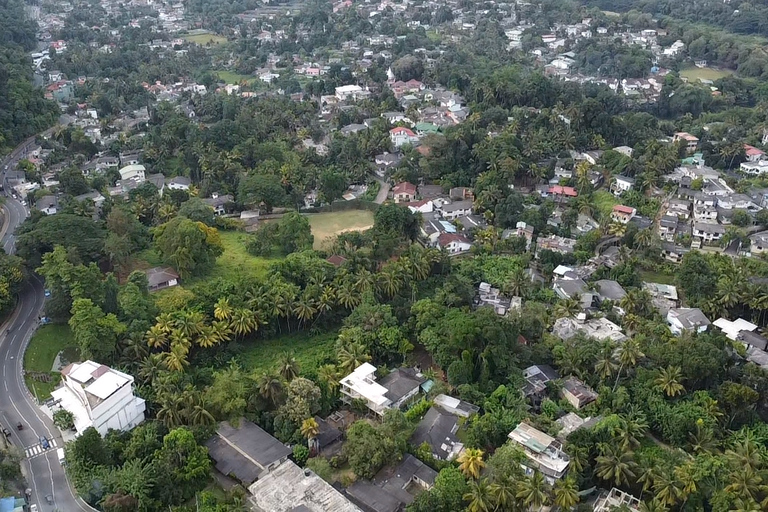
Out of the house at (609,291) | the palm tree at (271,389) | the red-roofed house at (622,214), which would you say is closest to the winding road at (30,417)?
the palm tree at (271,389)

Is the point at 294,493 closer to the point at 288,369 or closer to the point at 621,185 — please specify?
the point at 288,369

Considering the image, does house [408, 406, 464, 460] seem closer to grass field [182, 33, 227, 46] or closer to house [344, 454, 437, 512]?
house [344, 454, 437, 512]

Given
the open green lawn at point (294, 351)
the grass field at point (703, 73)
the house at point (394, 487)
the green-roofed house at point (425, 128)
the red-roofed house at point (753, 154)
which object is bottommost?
the grass field at point (703, 73)

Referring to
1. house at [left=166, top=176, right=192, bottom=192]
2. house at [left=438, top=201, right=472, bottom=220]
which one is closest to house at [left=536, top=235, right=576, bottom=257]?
house at [left=438, top=201, right=472, bottom=220]

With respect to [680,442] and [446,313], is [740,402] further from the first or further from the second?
[446,313]

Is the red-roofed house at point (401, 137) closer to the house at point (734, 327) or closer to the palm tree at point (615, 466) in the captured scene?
the house at point (734, 327)

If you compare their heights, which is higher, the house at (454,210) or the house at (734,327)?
the house at (734,327)

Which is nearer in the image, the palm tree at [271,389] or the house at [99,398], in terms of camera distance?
the house at [99,398]

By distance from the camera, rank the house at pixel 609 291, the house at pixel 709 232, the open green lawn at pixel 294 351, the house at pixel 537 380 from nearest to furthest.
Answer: the house at pixel 537 380, the open green lawn at pixel 294 351, the house at pixel 609 291, the house at pixel 709 232
